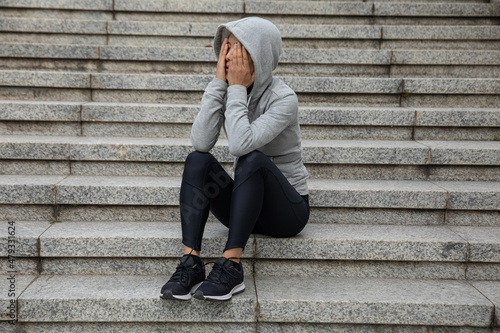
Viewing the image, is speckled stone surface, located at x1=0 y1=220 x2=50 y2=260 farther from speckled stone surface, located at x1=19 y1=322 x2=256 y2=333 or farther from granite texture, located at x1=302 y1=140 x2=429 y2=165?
granite texture, located at x1=302 y1=140 x2=429 y2=165

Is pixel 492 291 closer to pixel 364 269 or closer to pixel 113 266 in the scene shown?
pixel 364 269

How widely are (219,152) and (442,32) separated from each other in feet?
9.73

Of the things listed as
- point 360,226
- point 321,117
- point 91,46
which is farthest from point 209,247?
point 91,46

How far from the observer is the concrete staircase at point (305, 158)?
2.48 metres

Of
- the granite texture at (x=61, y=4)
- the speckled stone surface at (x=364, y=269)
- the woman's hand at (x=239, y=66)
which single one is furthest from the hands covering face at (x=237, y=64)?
the granite texture at (x=61, y=4)

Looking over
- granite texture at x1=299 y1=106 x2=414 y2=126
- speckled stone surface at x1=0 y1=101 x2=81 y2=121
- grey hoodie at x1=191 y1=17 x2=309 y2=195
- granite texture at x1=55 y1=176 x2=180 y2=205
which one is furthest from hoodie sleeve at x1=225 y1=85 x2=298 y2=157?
speckled stone surface at x1=0 y1=101 x2=81 y2=121

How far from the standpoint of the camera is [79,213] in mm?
3104

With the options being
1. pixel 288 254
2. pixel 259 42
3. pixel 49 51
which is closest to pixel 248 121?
pixel 259 42

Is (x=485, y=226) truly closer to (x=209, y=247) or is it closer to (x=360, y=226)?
(x=360, y=226)

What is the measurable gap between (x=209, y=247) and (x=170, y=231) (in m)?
0.32

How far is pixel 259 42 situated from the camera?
2.53m

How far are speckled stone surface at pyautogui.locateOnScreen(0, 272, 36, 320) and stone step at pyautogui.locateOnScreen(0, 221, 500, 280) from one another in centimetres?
8

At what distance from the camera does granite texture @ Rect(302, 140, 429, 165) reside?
3.45 metres

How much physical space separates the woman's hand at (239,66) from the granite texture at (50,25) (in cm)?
279
